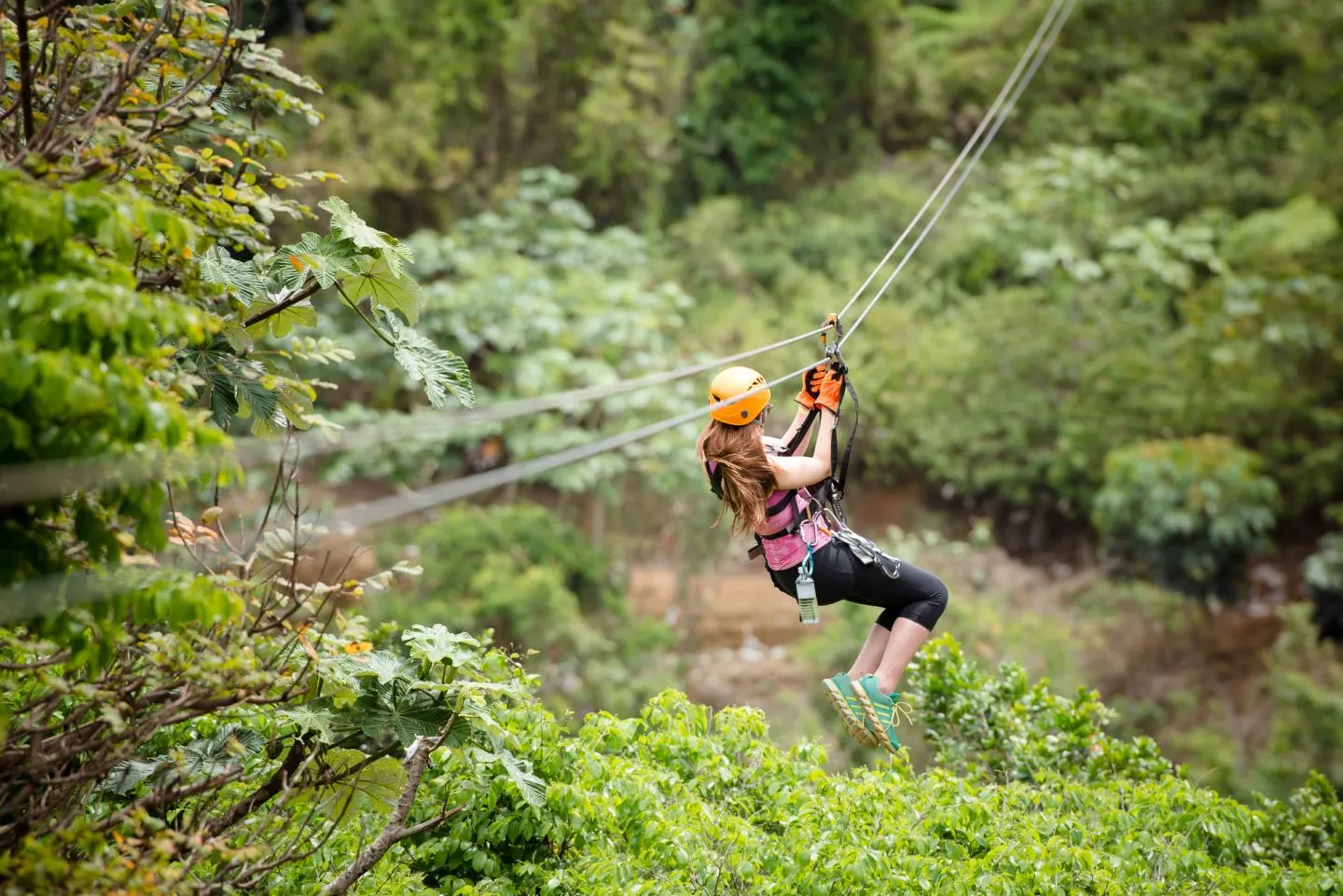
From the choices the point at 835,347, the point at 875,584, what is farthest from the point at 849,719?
the point at 835,347

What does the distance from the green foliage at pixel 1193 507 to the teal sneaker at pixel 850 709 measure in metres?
7.48

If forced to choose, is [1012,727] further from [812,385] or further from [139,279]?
[139,279]

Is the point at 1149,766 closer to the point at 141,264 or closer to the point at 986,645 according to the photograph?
the point at 986,645

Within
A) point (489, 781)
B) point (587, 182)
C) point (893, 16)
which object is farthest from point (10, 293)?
point (893, 16)

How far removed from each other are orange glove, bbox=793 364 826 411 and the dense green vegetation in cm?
130

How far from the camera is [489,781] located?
3.91 metres

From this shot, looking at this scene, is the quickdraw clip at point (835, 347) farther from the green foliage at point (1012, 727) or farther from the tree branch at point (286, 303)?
the green foliage at point (1012, 727)

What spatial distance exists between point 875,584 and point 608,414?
723cm

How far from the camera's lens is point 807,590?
12.8 feet

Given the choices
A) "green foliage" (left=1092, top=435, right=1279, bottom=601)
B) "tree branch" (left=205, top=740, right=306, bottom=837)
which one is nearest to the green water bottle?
"tree branch" (left=205, top=740, right=306, bottom=837)

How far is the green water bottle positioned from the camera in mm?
3910

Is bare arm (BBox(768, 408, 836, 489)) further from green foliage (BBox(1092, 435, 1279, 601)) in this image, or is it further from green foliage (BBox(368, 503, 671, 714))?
green foliage (BBox(1092, 435, 1279, 601))

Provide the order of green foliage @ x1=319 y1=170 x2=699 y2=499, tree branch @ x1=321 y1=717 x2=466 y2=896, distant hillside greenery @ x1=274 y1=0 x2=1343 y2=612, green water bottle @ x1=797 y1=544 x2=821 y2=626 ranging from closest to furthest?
tree branch @ x1=321 y1=717 x2=466 y2=896 < green water bottle @ x1=797 y1=544 x2=821 y2=626 < green foliage @ x1=319 y1=170 x2=699 y2=499 < distant hillside greenery @ x1=274 y1=0 x2=1343 y2=612

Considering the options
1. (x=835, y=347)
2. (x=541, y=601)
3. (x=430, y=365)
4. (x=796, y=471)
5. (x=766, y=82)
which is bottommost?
(x=541, y=601)
